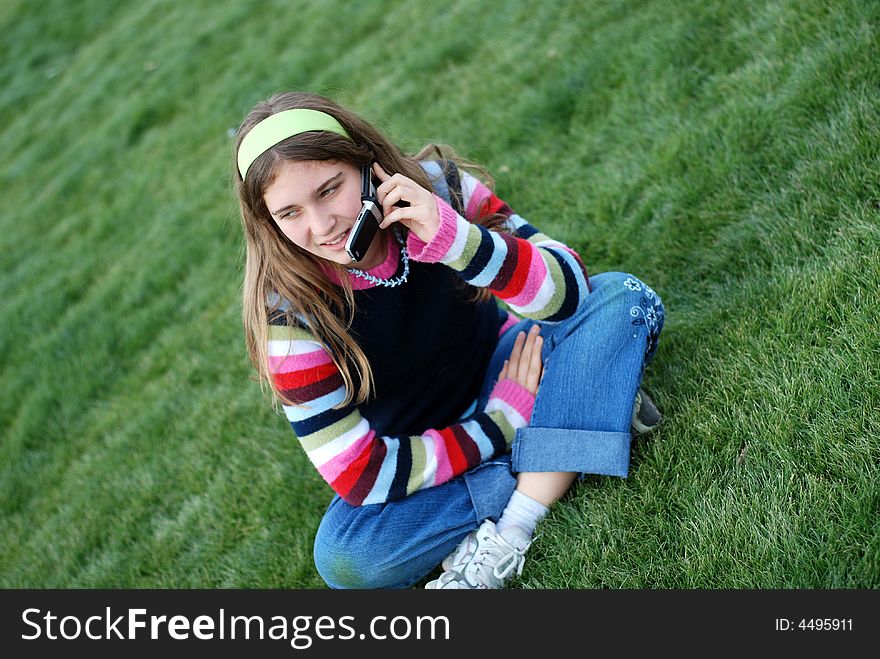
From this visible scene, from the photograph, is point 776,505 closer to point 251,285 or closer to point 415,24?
point 251,285

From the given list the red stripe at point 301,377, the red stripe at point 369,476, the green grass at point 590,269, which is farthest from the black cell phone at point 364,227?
the green grass at point 590,269

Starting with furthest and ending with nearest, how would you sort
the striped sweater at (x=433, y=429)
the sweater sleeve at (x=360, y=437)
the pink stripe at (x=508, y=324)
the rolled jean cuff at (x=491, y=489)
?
the pink stripe at (x=508, y=324) < the rolled jean cuff at (x=491, y=489) < the sweater sleeve at (x=360, y=437) < the striped sweater at (x=433, y=429)

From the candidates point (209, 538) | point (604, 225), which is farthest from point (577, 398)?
point (209, 538)

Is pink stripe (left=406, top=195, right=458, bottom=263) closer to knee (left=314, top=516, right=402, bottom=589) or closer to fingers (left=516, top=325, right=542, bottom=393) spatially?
fingers (left=516, top=325, right=542, bottom=393)

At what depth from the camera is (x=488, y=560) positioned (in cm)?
248

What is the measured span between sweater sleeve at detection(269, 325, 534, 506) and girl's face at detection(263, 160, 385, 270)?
0.96 feet

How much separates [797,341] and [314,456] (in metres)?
1.53

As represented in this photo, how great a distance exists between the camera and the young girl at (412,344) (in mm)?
2377

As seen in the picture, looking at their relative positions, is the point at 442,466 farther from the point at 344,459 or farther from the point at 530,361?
the point at 530,361

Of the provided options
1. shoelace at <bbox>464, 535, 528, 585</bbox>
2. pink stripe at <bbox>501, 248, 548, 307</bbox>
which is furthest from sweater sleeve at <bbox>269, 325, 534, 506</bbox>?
pink stripe at <bbox>501, 248, 548, 307</bbox>

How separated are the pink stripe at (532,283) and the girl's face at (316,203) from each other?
1.74ft

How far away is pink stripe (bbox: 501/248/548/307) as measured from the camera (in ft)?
7.99

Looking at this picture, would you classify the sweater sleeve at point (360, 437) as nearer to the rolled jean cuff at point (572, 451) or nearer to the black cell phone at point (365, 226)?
the rolled jean cuff at point (572, 451)

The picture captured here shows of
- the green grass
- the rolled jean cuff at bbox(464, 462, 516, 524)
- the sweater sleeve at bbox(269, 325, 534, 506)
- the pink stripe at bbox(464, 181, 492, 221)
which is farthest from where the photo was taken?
the pink stripe at bbox(464, 181, 492, 221)
